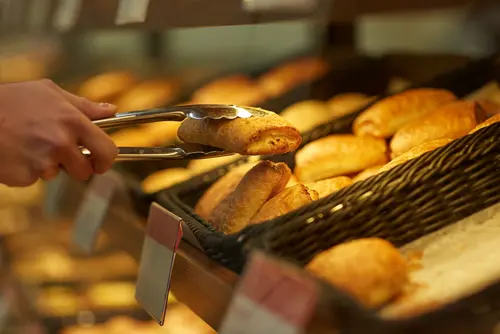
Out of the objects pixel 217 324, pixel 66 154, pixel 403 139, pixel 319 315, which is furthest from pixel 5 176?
pixel 403 139

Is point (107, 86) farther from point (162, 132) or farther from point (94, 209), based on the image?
point (94, 209)

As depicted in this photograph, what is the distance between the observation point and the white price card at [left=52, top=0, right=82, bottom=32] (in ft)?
4.99

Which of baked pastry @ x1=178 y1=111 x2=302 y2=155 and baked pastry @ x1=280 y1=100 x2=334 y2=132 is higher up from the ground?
baked pastry @ x1=178 y1=111 x2=302 y2=155

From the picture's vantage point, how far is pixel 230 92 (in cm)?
173

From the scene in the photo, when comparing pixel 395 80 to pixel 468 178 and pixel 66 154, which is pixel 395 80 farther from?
pixel 66 154

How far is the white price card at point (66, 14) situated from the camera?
4.99ft

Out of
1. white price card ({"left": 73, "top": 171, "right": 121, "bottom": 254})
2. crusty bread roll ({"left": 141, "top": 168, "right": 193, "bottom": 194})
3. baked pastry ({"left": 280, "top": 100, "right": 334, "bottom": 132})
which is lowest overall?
white price card ({"left": 73, "top": 171, "right": 121, "bottom": 254})

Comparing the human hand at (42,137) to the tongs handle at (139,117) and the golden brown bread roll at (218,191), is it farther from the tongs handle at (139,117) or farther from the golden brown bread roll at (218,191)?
the golden brown bread roll at (218,191)

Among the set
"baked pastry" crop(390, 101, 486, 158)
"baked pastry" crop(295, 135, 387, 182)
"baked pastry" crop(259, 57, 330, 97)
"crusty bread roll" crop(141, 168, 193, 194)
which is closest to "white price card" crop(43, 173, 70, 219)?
"crusty bread roll" crop(141, 168, 193, 194)

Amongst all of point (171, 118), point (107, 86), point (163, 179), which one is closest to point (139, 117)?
point (171, 118)

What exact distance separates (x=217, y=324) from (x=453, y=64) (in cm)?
92

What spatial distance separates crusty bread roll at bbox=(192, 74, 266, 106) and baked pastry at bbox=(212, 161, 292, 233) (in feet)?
1.65

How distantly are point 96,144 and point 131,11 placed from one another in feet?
1.42

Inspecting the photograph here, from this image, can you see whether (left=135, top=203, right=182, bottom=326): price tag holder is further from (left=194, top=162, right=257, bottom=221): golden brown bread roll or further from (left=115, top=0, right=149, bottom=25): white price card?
(left=115, top=0, right=149, bottom=25): white price card
